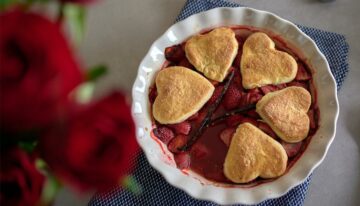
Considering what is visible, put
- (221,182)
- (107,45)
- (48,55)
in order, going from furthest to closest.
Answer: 1. (107,45)
2. (221,182)
3. (48,55)

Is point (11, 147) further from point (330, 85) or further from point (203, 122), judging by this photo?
point (330, 85)

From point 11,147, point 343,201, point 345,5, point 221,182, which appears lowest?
point 343,201

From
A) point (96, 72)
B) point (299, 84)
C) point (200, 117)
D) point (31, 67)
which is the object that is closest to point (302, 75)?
point (299, 84)

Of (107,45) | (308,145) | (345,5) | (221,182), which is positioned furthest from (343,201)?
(107,45)

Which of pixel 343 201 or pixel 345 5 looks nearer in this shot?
pixel 343 201

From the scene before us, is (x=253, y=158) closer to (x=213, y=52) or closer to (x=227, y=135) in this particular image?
(x=227, y=135)
